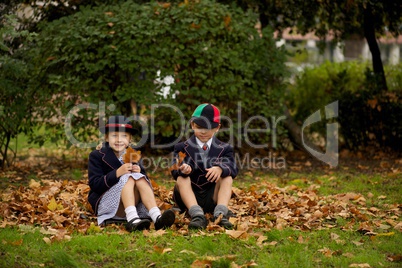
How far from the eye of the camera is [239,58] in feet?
33.0

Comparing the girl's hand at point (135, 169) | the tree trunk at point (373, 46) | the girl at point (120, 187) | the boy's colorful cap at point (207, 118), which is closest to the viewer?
the girl at point (120, 187)

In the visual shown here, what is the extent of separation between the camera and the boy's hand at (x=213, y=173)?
5.97m

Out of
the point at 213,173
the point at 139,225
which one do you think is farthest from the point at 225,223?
the point at 139,225

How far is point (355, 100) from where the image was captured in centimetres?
1157

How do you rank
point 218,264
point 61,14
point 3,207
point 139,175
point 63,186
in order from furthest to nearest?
point 61,14 → point 63,186 → point 3,207 → point 139,175 → point 218,264

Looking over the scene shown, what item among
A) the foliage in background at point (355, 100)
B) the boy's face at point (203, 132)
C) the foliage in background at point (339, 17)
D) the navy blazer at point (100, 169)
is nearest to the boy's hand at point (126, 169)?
the navy blazer at point (100, 169)

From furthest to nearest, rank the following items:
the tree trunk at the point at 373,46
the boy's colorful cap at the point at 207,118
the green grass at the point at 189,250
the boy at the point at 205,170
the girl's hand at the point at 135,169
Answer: the tree trunk at the point at 373,46 < the boy's colorful cap at the point at 207,118 < the boy at the point at 205,170 < the girl's hand at the point at 135,169 < the green grass at the point at 189,250

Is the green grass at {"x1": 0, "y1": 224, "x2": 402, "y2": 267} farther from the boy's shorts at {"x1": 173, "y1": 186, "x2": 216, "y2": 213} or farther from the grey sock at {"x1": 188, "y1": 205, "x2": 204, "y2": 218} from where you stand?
the boy's shorts at {"x1": 173, "y1": 186, "x2": 216, "y2": 213}

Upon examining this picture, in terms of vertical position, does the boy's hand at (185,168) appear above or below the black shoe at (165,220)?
above

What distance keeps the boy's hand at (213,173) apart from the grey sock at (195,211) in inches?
12.2

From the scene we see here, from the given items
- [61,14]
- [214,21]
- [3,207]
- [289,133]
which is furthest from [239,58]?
[3,207]

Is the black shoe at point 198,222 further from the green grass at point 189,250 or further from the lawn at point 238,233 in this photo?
the green grass at point 189,250

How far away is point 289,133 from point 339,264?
24.5 ft

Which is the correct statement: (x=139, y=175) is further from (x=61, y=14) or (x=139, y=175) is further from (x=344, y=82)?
(x=344, y=82)
